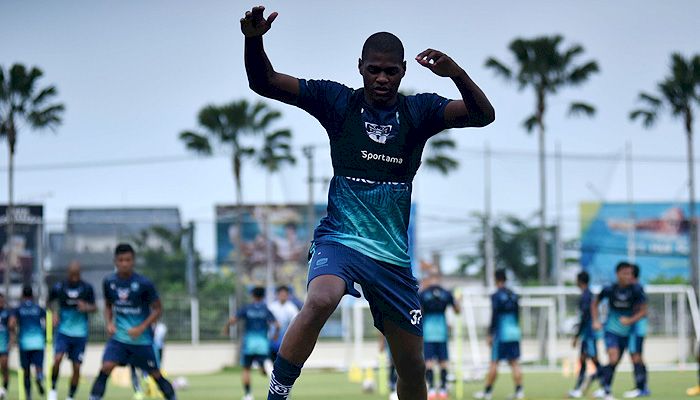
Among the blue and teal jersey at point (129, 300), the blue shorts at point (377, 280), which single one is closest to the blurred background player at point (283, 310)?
the blue and teal jersey at point (129, 300)

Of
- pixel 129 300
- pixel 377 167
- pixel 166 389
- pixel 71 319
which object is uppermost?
pixel 377 167

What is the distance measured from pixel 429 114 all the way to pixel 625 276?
13.2m

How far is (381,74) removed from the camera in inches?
286

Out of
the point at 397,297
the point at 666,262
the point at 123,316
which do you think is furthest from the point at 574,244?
the point at 397,297

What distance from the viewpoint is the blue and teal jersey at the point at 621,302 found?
20.4m

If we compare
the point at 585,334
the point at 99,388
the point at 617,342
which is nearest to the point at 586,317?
the point at 585,334

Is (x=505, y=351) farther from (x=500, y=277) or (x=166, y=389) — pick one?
(x=166, y=389)

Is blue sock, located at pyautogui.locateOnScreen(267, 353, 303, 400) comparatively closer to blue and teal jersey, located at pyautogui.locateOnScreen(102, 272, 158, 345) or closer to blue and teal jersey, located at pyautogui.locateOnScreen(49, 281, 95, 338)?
blue and teal jersey, located at pyautogui.locateOnScreen(102, 272, 158, 345)

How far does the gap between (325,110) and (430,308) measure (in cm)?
1521

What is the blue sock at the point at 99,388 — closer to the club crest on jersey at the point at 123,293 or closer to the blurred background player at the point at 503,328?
the club crest on jersey at the point at 123,293

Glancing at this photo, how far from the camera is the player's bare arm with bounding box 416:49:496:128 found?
6961 millimetres

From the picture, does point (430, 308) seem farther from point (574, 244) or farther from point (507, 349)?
point (574, 244)

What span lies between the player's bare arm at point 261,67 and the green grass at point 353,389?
1463 cm

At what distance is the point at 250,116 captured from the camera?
50.8m
